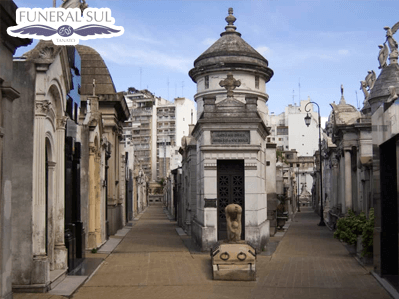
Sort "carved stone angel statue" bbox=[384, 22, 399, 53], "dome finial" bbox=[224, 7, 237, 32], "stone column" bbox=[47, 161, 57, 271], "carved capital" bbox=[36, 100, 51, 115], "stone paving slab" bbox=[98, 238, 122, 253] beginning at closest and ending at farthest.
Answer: "carved capital" bbox=[36, 100, 51, 115] < "stone column" bbox=[47, 161, 57, 271] < "stone paving slab" bbox=[98, 238, 122, 253] < "carved stone angel statue" bbox=[384, 22, 399, 53] < "dome finial" bbox=[224, 7, 237, 32]

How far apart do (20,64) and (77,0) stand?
3566mm

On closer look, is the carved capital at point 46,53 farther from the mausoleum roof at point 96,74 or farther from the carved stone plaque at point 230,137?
the mausoleum roof at point 96,74

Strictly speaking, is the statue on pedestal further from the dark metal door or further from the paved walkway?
the dark metal door

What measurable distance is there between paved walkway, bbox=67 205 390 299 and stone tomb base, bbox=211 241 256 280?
221 millimetres

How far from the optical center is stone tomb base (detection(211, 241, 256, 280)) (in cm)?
1229

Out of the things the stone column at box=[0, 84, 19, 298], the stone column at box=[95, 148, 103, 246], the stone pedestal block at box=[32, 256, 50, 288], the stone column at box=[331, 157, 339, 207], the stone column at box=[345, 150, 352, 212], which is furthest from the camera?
the stone column at box=[331, 157, 339, 207]

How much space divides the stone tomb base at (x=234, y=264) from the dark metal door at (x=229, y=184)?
4.79 metres

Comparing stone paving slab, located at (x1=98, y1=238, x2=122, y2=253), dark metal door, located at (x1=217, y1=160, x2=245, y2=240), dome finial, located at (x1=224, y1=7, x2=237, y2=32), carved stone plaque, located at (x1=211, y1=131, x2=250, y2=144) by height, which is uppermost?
dome finial, located at (x1=224, y1=7, x2=237, y2=32)

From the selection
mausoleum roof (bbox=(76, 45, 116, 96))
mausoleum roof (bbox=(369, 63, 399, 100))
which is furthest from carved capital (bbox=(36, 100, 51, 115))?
mausoleum roof (bbox=(76, 45, 116, 96))

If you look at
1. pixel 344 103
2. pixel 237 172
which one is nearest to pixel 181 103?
pixel 344 103

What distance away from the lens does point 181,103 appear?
330 feet

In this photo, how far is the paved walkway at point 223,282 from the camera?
433 inches

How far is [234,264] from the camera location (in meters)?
12.4

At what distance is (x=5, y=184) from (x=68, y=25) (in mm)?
5454
